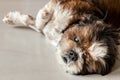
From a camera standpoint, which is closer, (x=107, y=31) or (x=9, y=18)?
(x=107, y=31)

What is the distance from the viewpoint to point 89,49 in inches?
53.8

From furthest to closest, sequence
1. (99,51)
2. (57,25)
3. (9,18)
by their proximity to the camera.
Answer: (9,18), (57,25), (99,51)

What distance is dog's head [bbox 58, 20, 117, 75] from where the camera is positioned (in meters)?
1.36

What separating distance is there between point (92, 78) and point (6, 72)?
380mm

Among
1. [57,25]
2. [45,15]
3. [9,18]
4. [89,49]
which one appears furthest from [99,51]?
[9,18]

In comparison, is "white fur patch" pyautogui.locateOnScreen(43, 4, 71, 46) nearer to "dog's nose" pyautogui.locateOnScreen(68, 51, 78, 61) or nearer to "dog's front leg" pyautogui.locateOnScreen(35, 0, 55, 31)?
"dog's front leg" pyautogui.locateOnScreen(35, 0, 55, 31)

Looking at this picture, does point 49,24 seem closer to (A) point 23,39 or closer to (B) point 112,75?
(A) point 23,39

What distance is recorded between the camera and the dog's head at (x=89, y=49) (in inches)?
53.5

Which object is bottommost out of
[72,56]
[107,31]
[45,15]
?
[72,56]

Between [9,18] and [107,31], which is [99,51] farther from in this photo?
[9,18]

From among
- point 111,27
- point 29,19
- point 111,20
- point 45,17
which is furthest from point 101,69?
point 29,19

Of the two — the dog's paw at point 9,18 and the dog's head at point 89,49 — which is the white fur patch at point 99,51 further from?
the dog's paw at point 9,18

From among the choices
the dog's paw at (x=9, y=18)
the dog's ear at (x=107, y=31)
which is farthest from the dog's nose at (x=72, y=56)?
the dog's paw at (x=9, y=18)

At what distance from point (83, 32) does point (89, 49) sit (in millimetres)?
78
